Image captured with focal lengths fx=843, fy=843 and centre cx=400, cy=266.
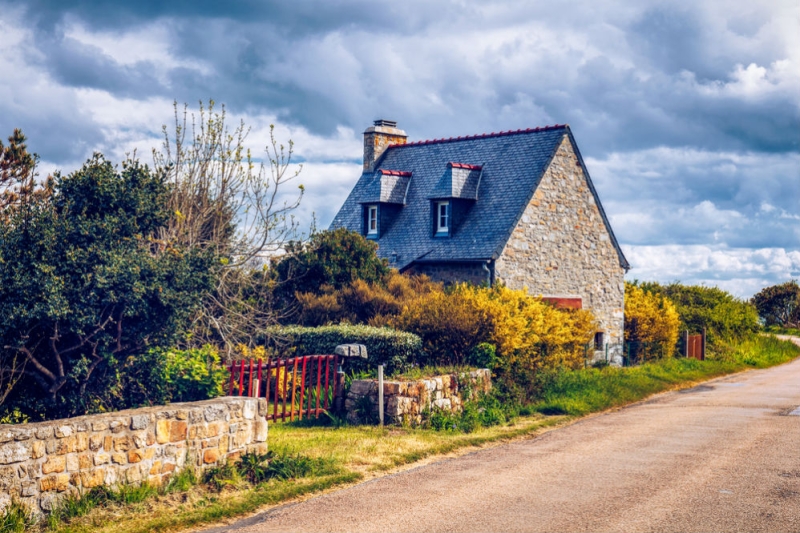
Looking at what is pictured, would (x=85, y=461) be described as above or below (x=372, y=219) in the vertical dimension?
below

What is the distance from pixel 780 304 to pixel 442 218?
38655 mm

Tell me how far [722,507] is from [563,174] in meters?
19.7

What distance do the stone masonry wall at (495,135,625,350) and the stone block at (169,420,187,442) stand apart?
53.2 feet

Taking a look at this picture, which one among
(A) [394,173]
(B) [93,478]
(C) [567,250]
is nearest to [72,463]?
(B) [93,478]

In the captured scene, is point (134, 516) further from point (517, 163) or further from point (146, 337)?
point (517, 163)

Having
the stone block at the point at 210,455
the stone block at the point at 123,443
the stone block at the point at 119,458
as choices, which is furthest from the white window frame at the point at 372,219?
the stone block at the point at 119,458

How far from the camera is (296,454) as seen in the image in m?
12.5

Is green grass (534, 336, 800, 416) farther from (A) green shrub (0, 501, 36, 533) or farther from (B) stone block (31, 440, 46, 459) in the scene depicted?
(A) green shrub (0, 501, 36, 533)

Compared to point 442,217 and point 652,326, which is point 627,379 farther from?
point 652,326

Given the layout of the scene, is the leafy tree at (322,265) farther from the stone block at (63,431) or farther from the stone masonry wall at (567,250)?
the stone block at (63,431)

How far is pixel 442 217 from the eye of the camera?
95.3 feet

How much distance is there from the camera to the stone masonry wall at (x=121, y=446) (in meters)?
8.74

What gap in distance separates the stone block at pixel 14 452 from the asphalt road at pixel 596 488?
215cm

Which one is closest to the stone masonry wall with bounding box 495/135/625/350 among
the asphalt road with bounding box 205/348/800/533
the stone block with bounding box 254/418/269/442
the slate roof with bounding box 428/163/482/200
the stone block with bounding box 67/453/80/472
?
the slate roof with bounding box 428/163/482/200
